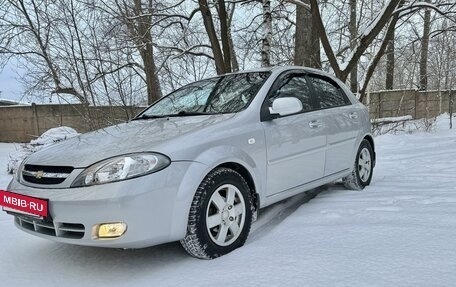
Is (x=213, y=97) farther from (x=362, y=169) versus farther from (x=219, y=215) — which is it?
(x=362, y=169)

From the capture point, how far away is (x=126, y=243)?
2584 millimetres

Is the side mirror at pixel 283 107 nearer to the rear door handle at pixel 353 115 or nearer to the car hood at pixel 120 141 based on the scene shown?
the car hood at pixel 120 141

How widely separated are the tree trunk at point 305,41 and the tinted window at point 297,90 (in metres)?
5.43

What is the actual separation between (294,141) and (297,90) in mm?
641

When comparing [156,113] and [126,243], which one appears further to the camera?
[156,113]

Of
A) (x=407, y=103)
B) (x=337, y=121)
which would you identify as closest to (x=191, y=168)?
(x=337, y=121)

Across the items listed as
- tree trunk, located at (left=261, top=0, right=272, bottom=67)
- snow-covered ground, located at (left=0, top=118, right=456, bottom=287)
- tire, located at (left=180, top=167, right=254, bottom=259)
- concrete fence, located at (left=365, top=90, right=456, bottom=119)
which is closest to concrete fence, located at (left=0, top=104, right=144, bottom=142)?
tree trunk, located at (left=261, top=0, right=272, bottom=67)

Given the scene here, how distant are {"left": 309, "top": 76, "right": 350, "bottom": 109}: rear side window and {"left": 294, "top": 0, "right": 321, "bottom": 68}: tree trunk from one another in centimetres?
485

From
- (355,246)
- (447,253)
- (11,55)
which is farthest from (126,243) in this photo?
(11,55)

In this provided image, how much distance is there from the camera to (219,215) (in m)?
2.98

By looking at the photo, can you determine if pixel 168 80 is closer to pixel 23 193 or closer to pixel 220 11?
pixel 220 11

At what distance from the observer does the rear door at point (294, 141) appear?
3.52 m

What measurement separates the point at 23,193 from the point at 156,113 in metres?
1.57

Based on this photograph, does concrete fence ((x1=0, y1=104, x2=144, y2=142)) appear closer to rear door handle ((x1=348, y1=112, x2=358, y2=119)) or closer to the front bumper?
rear door handle ((x1=348, y1=112, x2=358, y2=119))
